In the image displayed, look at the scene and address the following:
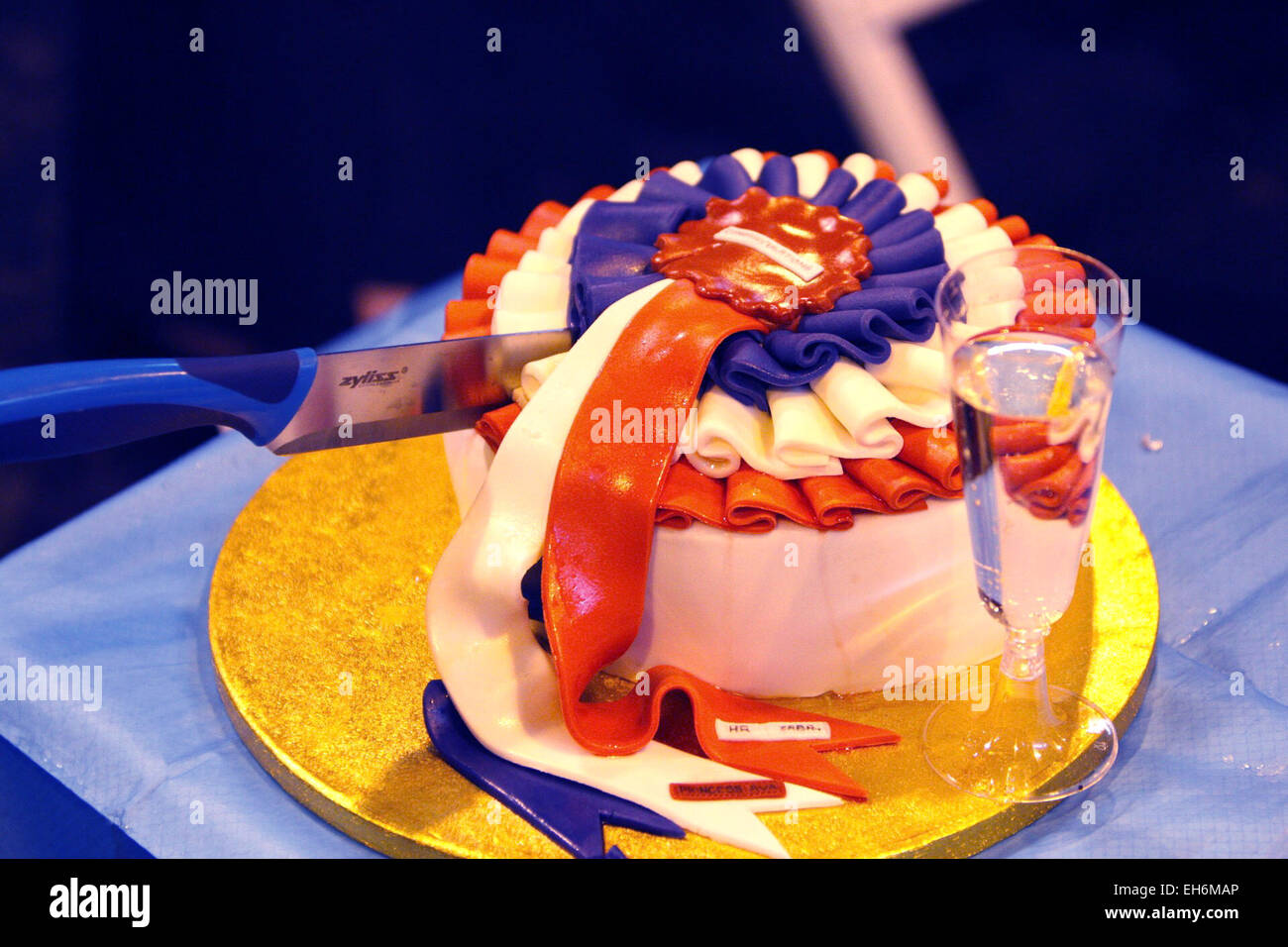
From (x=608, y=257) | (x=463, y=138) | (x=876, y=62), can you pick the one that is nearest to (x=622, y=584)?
(x=608, y=257)

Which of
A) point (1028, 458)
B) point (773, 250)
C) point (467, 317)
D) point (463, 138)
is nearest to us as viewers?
point (1028, 458)

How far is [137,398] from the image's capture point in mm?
1457

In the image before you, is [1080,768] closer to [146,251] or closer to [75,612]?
[75,612]

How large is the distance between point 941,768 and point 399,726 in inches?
20.5

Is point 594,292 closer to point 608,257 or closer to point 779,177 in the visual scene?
point 608,257

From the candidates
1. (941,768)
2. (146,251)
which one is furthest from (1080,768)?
(146,251)

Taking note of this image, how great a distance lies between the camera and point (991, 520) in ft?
4.35

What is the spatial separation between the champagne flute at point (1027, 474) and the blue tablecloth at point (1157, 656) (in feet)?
0.21

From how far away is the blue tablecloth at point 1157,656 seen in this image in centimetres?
144

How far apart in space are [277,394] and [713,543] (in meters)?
0.45

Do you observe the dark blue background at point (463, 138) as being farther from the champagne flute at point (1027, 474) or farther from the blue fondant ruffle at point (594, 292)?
the champagne flute at point (1027, 474)

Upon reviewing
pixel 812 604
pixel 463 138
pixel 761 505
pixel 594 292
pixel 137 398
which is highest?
pixel 463 138

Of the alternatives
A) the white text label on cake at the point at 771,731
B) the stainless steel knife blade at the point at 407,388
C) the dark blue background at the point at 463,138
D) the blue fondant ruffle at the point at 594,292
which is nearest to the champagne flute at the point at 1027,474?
the white text label on cake at the point at 771,731

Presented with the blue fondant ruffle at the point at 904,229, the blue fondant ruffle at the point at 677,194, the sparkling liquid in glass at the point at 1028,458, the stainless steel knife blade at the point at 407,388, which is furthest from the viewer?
the blue fondant ruffle at the point at 677,194
